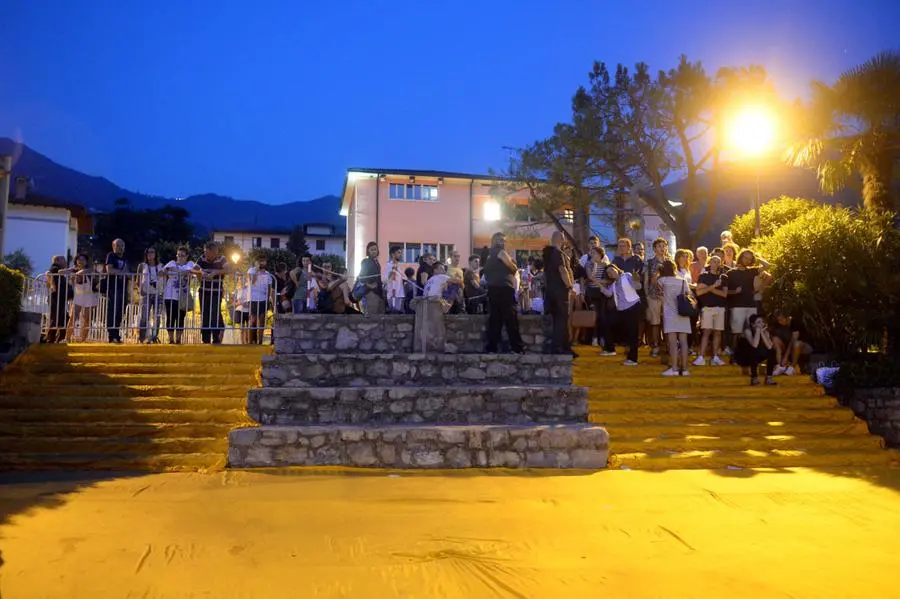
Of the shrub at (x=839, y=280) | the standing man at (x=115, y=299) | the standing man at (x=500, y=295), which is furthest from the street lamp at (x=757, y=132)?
the standing man at (x=115, y=299)

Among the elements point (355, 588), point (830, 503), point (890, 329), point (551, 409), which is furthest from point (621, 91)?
point (355, 588)

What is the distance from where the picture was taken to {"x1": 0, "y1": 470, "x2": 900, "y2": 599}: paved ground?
3920 mm

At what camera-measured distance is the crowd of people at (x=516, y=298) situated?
Answer: 9109 mm

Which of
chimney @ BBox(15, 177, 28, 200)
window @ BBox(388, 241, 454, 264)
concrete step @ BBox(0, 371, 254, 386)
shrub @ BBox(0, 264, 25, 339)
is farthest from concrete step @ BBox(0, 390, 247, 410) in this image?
chimney @ BBox(15, 177, 28, 200)

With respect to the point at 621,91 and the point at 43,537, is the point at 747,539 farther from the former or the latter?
the point at 621,91

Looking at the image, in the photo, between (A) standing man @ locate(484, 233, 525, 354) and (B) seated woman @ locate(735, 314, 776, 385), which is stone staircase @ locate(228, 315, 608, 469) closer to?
(A) standing man @ locate(484, 233, 525, 354)

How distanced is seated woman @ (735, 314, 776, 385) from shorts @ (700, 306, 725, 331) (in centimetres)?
40

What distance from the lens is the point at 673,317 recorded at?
9031mm

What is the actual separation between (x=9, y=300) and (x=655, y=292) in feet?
32.2

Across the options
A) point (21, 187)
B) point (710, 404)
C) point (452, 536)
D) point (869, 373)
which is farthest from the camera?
point (21, 187)

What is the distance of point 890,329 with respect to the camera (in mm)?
9117

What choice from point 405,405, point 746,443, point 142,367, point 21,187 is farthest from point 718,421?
point 21,187

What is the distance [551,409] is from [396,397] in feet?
6.57

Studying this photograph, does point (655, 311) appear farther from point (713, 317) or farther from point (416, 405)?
point (416, 405)
